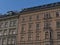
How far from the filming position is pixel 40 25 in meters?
49.1

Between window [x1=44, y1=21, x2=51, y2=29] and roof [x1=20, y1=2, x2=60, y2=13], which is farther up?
roof [x1=20, y1=2, x2=60, y2=13]

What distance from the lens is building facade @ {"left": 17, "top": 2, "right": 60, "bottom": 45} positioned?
152 ft

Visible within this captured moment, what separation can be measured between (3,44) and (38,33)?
13.9 m

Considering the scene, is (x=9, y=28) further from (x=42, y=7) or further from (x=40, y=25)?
(x=42, y=7)

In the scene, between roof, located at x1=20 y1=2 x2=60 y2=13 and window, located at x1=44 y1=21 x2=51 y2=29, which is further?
roof, located at x1=20 y1=2 x2=60 y2=13

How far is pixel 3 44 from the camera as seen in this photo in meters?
54.8

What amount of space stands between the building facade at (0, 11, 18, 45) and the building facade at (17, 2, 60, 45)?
2056mm

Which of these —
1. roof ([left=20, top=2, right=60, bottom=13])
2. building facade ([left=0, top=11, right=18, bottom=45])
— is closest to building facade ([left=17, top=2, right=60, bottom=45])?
roof ([left=20, top=2, right=60, bottom=13])

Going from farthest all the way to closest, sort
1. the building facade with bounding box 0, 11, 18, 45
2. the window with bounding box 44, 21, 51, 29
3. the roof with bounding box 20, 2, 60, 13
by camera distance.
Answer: the building facade with bounding box 0, 11, 18, 45 < the roof with bounding box 20, 2, 60, 13 < the window with bounding box 44, 21, 51, 29

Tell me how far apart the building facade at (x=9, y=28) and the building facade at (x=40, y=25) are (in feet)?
6.75

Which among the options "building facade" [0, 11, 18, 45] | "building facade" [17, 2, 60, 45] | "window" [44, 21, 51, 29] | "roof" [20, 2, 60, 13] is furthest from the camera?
"building facade" [0, 11, 18, 45]

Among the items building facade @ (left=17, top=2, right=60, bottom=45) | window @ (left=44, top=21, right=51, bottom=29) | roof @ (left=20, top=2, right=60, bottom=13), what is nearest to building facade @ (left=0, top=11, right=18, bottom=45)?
building facade @ (left=17, top=2, right=60, bottom=45)

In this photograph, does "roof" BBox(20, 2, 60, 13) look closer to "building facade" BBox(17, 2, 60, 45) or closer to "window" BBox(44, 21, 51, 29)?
"building facade" BBox(17, 2, 60, 45)

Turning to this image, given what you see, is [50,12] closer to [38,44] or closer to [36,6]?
[36,6]
